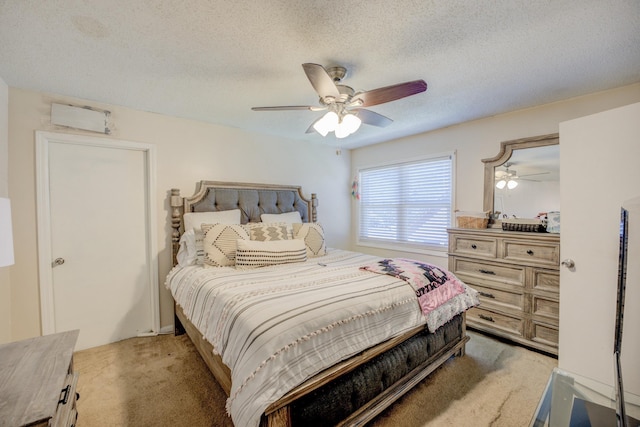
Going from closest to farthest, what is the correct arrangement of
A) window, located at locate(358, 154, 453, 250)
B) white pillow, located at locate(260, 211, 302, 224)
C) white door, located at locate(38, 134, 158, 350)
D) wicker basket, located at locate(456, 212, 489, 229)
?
1. white door, located at locate(38, 134, 158, 350)
2. wicker basket, located at locate(456, 212, 489, 229)
3. white pillow, located at locate(260, 211, 302, 224)
4. window, located at locate(358, 154, 453, 250)

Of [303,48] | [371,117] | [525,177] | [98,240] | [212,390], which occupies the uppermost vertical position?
[303,48]

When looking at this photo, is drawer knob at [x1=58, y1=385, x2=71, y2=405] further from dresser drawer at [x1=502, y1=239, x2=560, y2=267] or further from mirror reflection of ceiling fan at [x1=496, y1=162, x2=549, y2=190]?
mirror reflection of ceiling fan at [x1=496, y1=162, x2=549, y2=190]

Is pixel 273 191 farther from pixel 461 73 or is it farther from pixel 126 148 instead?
pixel 461 73

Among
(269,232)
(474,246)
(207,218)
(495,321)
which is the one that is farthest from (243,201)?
(495,321)

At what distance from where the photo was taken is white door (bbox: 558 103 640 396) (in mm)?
1565

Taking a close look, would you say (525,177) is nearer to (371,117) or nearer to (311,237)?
(371,117)

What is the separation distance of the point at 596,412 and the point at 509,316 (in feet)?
4.07

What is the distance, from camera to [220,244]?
2.40 m

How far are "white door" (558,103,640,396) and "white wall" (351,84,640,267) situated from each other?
897 millimetres

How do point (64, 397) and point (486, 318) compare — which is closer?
point (64, 397)

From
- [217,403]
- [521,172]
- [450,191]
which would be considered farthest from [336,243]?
[217,403]

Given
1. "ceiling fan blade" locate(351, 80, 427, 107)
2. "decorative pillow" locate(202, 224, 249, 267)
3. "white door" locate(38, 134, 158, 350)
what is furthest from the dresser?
"white door" locate(38, 134, 158, 350)

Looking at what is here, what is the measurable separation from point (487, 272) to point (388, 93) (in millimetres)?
2053

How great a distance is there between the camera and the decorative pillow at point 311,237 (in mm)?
2797
